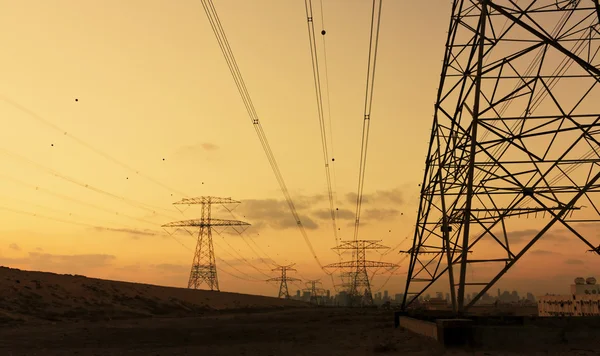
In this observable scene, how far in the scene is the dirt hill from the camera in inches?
1918

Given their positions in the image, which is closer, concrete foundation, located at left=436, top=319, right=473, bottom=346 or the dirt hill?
concrete foundation, located at left=436, top=319, right=473, bottom=346

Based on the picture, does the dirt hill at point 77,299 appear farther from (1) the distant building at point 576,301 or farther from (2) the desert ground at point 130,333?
(1) the distant building at point 576,301

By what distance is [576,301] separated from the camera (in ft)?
481

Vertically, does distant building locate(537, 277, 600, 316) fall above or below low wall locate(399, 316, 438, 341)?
above

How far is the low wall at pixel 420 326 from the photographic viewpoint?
21336mm

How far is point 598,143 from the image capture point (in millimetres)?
22391

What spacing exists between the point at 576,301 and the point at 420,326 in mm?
139755

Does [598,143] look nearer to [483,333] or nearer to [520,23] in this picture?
[520,23]

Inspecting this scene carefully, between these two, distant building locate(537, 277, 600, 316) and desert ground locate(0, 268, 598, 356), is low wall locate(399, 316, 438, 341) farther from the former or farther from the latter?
distant building locate(537, 277, 600, 316)

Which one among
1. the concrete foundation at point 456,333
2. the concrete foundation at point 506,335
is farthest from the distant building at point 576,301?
the concrete foundation at point 456,333

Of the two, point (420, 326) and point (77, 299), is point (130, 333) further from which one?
point (77, 299)

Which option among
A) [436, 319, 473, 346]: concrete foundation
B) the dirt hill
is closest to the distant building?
the dirt hill

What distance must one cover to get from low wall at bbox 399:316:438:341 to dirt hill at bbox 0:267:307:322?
2833 cm

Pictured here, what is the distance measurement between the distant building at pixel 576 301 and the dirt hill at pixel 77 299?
9931cm
